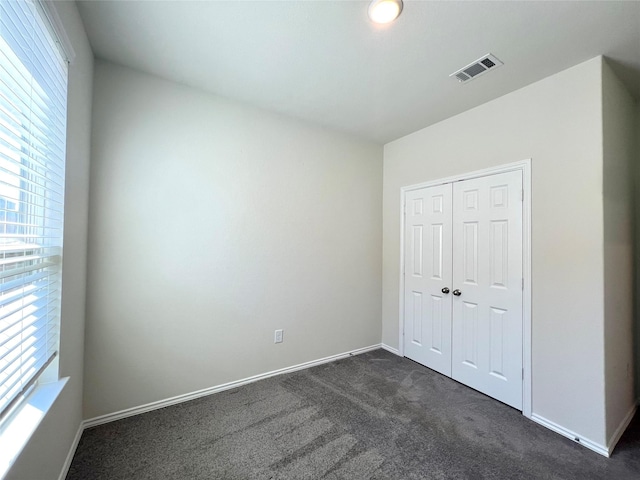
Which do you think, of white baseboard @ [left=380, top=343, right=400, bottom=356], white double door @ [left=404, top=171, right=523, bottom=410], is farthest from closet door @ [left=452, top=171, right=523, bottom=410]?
white baseboard @ [left=380, top=343, right=400, bottom=356]

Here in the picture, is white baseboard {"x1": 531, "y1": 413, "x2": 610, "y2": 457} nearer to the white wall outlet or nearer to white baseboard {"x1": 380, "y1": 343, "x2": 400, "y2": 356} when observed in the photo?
white baseboard {"x1": 380, "y1": 343, "x2": 400, "y2": 356}

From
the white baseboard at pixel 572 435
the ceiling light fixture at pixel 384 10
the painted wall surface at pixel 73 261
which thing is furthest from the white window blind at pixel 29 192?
the white baseboard at pixel 572 435

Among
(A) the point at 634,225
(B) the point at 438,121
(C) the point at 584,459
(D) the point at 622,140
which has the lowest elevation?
(C) the point at 584,459

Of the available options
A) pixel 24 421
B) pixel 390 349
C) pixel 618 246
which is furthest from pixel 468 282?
pixel 24 421

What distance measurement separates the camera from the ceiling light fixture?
149 centimetres

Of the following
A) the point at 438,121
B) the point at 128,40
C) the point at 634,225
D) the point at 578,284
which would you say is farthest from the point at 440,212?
the point at 128,40

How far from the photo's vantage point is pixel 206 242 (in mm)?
2389

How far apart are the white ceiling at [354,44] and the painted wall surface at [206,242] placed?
339 mm

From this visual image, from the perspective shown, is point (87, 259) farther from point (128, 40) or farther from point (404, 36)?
point (404, 36)

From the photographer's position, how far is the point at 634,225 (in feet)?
7.45

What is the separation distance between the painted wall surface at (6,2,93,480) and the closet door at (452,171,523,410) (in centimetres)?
303

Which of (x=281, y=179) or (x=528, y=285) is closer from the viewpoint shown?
(x=528, y=285)

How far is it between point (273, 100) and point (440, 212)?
2.03 metres

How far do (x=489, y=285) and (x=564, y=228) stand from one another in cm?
74
